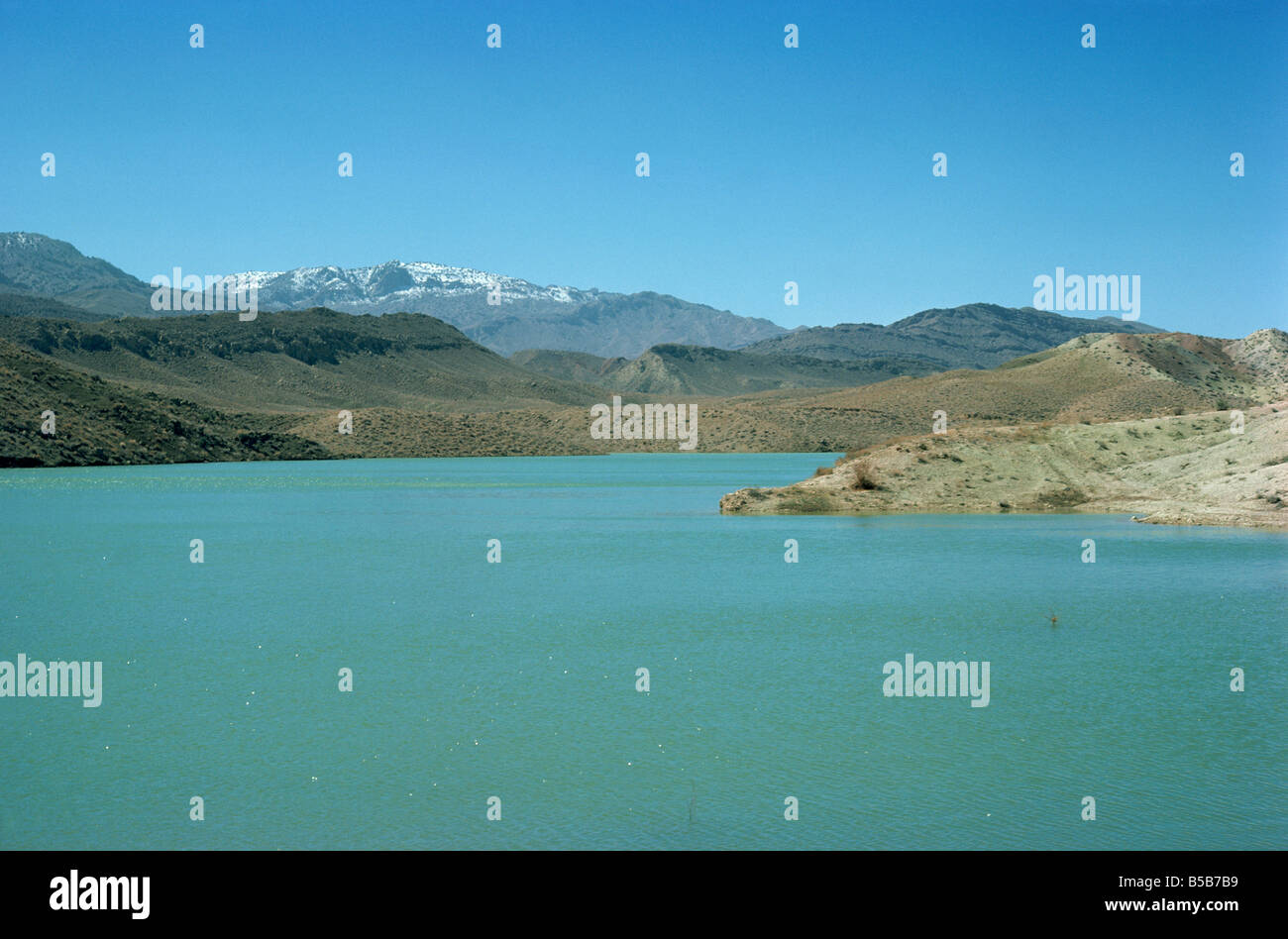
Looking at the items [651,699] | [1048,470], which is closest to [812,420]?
[1048,470]

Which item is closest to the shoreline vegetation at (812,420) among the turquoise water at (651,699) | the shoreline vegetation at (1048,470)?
the shoreline vegetation at (1048,470)

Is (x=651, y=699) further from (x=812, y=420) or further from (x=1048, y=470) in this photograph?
(x=812, y=420)

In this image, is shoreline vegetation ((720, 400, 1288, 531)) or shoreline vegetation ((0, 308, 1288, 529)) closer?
shoreline vegetation ((720, 400, 1288, 531))

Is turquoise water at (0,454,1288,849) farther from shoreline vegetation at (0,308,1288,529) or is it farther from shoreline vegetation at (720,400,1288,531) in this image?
shoreline vegetation at (0,308,1288,529)

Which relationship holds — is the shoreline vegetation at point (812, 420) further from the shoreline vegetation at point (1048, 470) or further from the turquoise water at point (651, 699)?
the turquoise water at point (651, 699)

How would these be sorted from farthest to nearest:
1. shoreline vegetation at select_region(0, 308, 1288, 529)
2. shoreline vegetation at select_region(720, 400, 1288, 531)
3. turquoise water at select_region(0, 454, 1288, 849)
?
shoreline vegetation at select_region(0, 308, 1288, 529) < shoreline vegetation at select_region(720, 400, 1288, 531) < turquoise water at select_region(0, 454, 1288, 849)

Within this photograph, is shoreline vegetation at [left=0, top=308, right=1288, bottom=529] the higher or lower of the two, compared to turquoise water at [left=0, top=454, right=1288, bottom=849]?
higher

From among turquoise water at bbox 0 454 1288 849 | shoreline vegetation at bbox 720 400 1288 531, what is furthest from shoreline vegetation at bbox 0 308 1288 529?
turquoise water at bbox 0 454 1288 849
